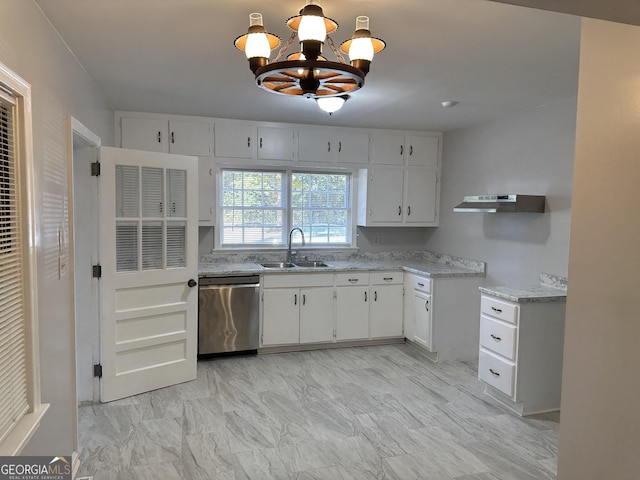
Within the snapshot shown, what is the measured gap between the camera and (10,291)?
172 centimetres

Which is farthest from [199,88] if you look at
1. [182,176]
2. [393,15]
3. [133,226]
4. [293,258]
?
[293,258]

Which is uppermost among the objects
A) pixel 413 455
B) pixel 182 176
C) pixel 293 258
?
pixel 182 176

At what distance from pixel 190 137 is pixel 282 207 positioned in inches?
51.0

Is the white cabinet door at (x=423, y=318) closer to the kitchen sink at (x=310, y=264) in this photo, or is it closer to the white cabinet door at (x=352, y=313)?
the white cabinet door at (x=352, y=313)

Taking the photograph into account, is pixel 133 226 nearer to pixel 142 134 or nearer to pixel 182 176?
pixel 182 176

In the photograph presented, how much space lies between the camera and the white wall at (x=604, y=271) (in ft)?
5.67

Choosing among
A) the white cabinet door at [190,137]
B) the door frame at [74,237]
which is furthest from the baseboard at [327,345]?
the white cabinet door at [190,137]

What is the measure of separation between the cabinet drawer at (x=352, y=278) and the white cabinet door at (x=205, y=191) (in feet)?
4.85

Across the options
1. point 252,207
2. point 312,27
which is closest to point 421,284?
point 252,207

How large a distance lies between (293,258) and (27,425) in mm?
3599

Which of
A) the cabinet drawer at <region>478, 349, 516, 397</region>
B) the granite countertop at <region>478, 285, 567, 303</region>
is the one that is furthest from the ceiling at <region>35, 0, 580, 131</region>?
the cabinet drawer at <region>478, 349, 516, 397</region>

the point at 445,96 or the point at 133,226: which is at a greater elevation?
the point at 445,96

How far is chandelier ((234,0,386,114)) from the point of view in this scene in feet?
6.03

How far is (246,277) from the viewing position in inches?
177
